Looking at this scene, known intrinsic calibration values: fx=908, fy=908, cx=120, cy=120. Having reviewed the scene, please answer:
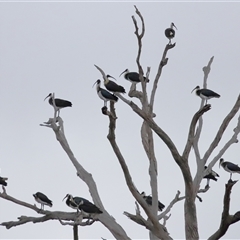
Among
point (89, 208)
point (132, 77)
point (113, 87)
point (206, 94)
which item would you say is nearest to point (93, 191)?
point (89, 208)

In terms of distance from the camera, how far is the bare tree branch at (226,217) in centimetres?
1426

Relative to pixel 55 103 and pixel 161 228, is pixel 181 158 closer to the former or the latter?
pixel 161 228

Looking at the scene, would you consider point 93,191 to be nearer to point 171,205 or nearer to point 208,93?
point 171,205

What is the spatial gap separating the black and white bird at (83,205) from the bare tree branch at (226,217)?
9.55ft

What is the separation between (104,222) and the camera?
17797 mm

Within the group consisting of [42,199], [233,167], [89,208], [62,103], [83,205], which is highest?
[62,103]

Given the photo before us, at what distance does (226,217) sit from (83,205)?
408 centimetres

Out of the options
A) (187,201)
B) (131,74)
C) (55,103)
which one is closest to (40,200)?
(55,103)

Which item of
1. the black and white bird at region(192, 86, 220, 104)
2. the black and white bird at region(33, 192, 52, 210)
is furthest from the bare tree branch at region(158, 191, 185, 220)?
the black and white bird at region(33, 192, 52, 210)

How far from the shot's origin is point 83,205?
717 inches

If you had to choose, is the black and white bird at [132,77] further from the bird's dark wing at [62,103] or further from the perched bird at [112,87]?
the bird's dark wing at [62,103]

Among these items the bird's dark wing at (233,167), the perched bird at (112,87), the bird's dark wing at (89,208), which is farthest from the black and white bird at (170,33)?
the bird's dark wing at (233,167)

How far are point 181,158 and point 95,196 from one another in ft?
9.59

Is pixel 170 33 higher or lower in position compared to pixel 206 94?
higher
